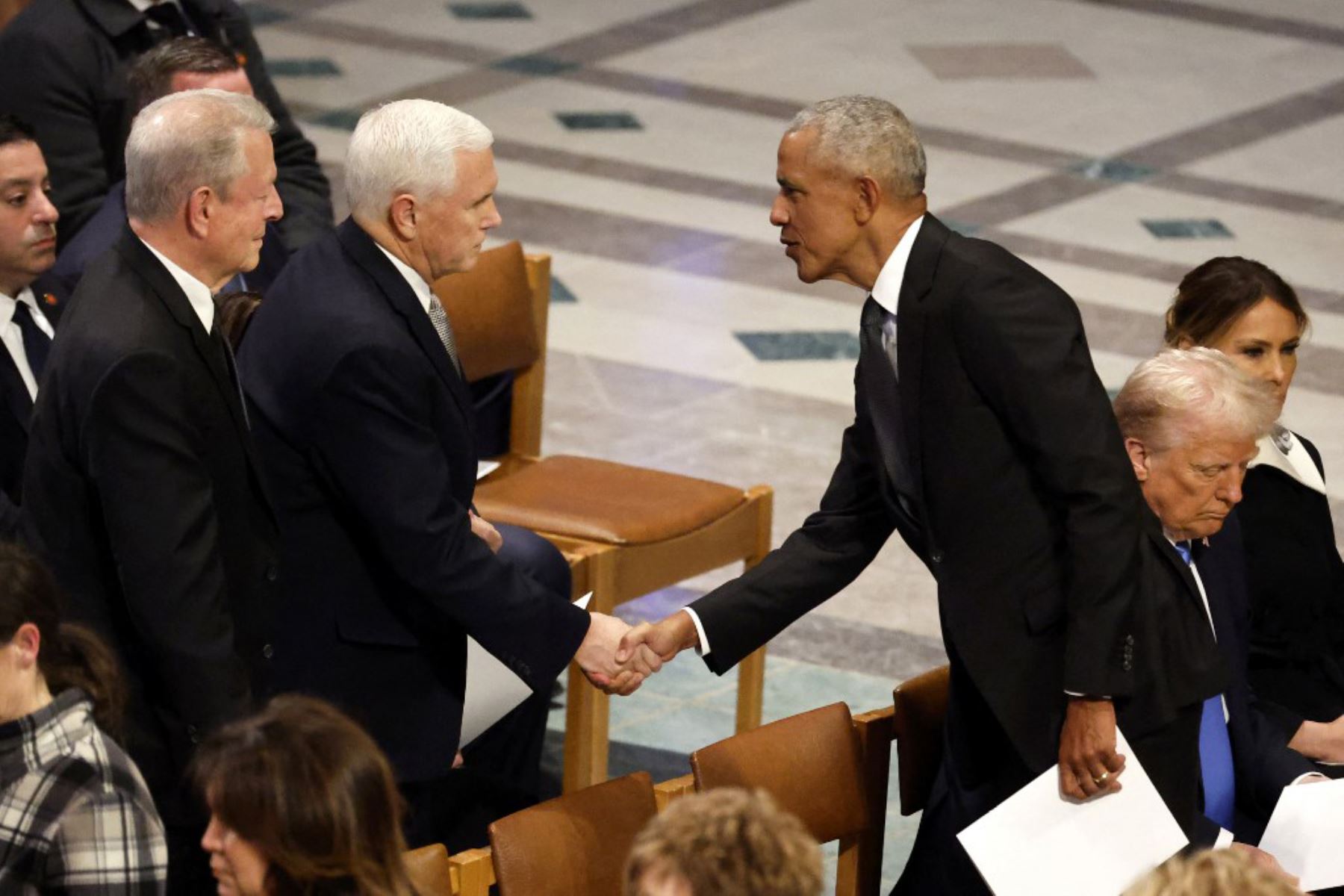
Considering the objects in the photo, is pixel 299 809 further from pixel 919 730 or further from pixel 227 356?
pixel 919 730

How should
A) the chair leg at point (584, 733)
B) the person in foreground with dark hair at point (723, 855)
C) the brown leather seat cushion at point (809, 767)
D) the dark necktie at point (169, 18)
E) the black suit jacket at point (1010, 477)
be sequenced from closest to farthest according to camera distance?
the person in foreground with dark hair at point (723, 855), the black suit jacket at point (1010, 477), the brown leather seat cushion at point (809, 767), the chair leg at point (584, 733), the dark necktie at point (169, 18)

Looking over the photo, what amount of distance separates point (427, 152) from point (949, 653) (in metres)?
1.11

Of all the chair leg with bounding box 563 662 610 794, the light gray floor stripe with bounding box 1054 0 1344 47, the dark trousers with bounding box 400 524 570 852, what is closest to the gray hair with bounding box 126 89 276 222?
the dark trousers with bounding box 400 524 570 852

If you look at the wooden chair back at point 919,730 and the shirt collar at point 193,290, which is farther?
the wooden chair back at point 919,730

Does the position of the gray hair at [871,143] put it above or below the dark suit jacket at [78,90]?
above

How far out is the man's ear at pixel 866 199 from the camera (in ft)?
10.4

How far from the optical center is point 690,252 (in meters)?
8.11

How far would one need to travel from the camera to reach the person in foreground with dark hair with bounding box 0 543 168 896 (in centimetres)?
266

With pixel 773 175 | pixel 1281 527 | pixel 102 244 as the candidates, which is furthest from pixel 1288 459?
pixel 773 175

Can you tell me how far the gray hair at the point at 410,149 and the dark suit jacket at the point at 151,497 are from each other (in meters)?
0.40

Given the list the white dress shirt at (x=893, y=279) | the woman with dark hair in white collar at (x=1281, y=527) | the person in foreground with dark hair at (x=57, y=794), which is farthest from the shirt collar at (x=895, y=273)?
Answer: the person in foreground with dark hair at (x=57, y=794)

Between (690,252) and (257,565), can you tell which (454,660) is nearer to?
(257,565)

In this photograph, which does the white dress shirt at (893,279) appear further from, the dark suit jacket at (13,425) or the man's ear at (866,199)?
the dark suit jacket at (13,425)

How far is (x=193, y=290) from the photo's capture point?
10.4 ft
